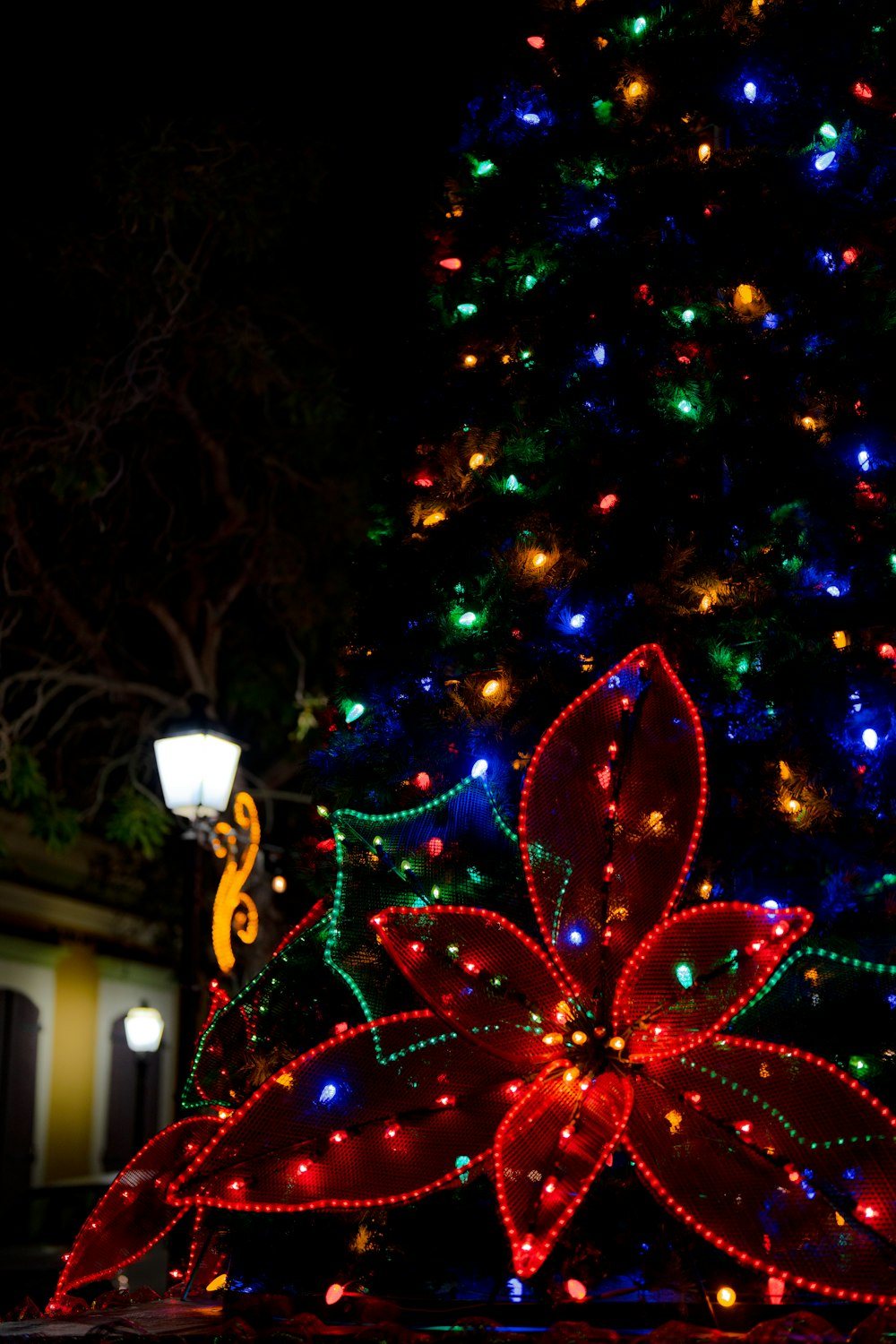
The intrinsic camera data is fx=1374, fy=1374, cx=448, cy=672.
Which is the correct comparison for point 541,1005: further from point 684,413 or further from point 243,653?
point 243,653

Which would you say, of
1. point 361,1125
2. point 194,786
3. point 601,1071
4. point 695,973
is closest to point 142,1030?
point 194,786

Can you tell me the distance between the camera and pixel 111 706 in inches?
594

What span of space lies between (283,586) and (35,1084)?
8.52 metres

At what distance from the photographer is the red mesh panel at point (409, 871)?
138 inches

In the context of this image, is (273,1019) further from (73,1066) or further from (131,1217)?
(73,1066)

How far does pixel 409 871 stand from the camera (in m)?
3.50

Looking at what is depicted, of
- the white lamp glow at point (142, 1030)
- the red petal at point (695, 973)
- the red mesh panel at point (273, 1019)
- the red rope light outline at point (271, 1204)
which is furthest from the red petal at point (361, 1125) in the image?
the white lamp glow at point (142, 1030)

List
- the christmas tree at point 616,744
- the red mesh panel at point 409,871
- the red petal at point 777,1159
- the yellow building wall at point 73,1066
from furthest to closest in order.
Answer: the yellow building wall at point 73,1066 → the red mesh panel at point 409,871 → the christmas tree at point 616,744 → the red petal at point 777,1159

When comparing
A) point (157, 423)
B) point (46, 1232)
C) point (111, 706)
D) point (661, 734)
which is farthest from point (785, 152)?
point (111, 706)

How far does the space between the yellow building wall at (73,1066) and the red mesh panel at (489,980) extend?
52.8 ft

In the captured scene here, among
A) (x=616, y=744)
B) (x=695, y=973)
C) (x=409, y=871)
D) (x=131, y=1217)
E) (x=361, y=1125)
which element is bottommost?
(x=131, y=1217)

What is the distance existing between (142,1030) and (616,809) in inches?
423

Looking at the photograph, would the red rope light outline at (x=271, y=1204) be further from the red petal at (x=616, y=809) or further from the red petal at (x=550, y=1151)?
the red petal at (x=616, y=809)

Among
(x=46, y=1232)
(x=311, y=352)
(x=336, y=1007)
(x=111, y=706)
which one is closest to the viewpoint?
(x=336, y=1007)
